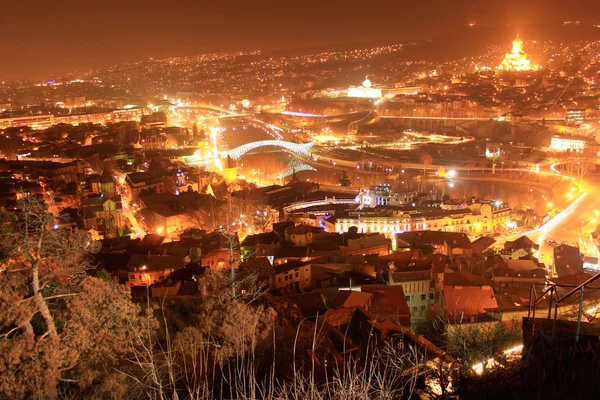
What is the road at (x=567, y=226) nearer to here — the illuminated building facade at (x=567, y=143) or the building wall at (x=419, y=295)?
the building wall at (x=419, y=295)

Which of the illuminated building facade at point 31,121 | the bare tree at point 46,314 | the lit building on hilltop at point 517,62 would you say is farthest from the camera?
the lit building on hilltop at point 517,62

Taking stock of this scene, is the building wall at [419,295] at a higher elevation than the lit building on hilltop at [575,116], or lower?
lower

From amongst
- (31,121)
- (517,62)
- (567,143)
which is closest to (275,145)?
(567,143)

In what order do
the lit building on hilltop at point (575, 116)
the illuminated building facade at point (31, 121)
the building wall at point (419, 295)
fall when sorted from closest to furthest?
the building wall at point (419, 295)
the lit building on hilltop at point (575, 116)
the illuminated building facade at point (31, 121)

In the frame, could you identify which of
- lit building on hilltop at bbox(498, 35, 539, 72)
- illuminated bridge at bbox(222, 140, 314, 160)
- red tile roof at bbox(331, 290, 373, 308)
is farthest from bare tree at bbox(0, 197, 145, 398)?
lit building on hilltop at bbox(498, 35, 539, 72)

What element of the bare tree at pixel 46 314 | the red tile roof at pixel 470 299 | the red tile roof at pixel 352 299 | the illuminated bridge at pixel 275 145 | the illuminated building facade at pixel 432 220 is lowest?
the illuminated building facade at pixel 432 220

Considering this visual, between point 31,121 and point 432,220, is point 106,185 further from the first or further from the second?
point 31,121

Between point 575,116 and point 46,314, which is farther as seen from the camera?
point 575,116

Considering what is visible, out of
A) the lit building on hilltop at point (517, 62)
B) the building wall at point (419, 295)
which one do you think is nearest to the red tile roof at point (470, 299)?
the building wall at point (419, 295)

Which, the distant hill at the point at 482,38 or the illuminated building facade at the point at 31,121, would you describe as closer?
the illuminated building facade at the point at 31,121
